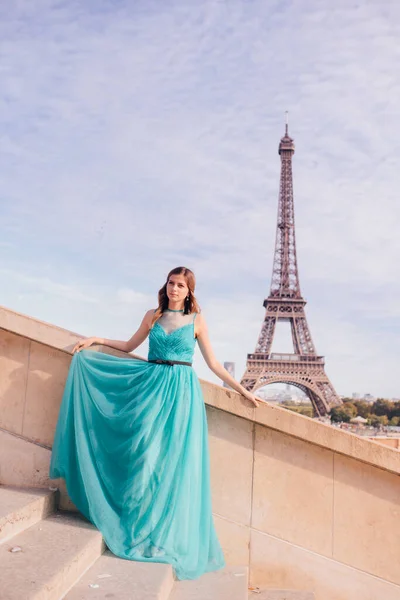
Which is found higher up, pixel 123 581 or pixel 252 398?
pixel 252 398

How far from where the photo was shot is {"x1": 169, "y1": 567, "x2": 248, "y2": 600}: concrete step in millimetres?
2973

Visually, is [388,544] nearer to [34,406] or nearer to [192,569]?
[192,569]

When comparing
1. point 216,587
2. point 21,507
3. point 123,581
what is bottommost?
point 216,587

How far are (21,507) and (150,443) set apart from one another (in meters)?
0.75

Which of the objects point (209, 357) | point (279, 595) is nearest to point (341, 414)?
point (279, 595)

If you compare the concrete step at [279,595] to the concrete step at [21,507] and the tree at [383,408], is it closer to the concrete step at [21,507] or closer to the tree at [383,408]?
the concrete step at [21,507]

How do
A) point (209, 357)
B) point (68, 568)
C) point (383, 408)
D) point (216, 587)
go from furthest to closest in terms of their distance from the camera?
point (383, 408) < point (209, 357) < point (216, 587) < point (68, 568)

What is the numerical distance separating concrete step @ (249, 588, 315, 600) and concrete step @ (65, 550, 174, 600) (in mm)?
642

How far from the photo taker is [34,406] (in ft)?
12.2

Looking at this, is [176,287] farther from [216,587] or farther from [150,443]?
[216,587]

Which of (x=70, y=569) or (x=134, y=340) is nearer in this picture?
(x=70, y=569)

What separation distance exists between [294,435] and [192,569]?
3.26ft

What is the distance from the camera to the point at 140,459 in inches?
126

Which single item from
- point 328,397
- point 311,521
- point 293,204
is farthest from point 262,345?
point 311,521
